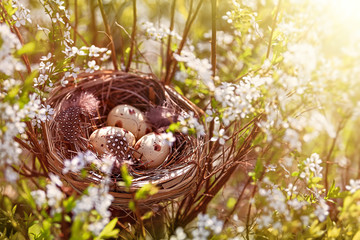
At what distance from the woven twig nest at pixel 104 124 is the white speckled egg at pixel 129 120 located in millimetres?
50

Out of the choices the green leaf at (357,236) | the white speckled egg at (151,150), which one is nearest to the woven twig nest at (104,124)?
the white speckled egg at (151,150)

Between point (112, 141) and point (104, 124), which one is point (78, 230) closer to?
point (112, 141)

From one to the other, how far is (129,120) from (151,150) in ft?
0.50

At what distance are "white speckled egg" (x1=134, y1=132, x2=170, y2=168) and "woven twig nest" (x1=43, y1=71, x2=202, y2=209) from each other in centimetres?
3

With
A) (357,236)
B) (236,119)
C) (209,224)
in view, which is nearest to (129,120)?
(236,119)

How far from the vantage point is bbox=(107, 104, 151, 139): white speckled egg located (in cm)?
120

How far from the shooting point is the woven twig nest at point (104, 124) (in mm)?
959

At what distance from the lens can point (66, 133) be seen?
106 centimetres

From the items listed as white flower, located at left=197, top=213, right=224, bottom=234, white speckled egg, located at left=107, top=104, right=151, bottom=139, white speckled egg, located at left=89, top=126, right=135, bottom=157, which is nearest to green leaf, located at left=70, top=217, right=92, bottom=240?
white flower, located at left=197, top=213, right=224, bottom=234

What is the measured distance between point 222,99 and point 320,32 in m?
0.34

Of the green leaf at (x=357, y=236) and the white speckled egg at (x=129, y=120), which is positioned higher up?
the white speckled egg at (x=129, y=120)

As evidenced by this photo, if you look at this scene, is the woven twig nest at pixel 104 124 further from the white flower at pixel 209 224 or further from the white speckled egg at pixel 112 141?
the white flower at pixel 209 224

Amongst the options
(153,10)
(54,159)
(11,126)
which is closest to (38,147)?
(54,159)

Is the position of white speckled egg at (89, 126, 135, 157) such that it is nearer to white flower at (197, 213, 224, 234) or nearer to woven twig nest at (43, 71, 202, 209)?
woven twig nest at (43, 71, 202, 209)
